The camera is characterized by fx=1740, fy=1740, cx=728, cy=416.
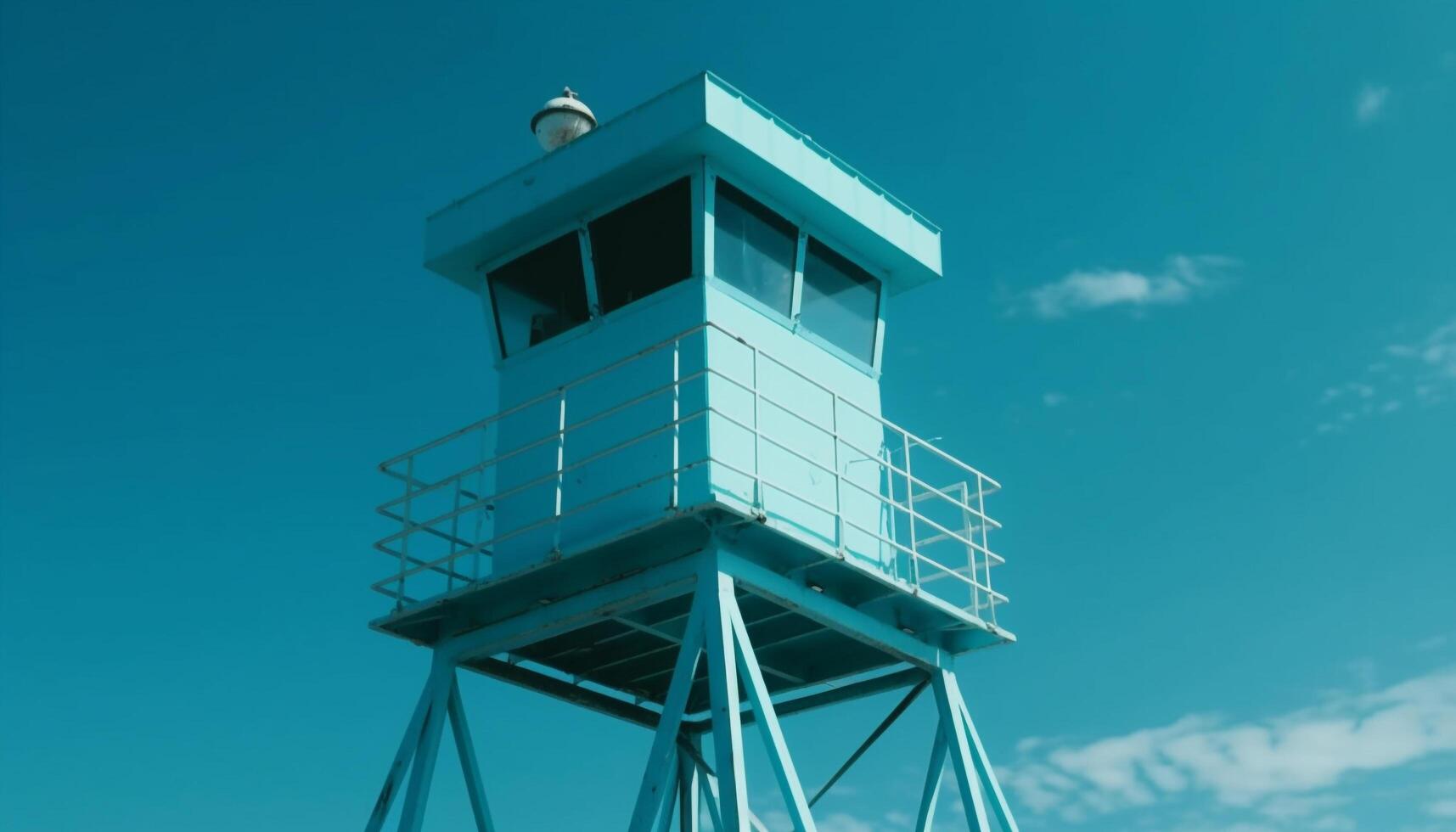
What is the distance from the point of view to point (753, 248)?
63.9ft

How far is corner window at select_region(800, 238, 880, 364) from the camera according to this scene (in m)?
20.1

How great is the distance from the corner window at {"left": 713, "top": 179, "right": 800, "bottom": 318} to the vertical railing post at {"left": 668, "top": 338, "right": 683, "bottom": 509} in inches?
51.2

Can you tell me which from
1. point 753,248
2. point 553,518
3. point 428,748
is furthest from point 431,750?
point 753,248

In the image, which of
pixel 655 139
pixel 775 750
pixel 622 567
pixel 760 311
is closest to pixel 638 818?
pixel 775 750

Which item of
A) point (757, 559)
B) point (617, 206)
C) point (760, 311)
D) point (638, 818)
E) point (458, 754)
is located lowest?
point (638, 818)

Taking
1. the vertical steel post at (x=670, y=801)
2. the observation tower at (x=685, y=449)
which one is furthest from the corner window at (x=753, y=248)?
the vertical steel post at (x=670, y=801)

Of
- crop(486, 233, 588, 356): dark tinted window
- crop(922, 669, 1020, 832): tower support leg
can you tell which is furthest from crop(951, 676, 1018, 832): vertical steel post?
crop(486, 233, 588, 356): dark tinted window

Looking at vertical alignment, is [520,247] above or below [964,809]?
above

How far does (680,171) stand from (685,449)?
3.27m

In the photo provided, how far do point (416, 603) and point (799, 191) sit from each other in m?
6.26

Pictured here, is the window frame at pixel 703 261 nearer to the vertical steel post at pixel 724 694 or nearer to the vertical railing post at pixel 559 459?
the vertical railing post at pixel 559 459

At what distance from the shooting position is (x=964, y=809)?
19.2 metres

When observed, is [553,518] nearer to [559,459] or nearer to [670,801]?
[559,459]

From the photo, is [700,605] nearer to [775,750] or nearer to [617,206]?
[775,750]
